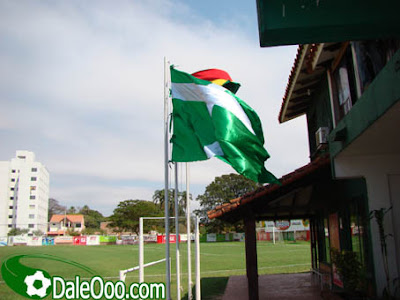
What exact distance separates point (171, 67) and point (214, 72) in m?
0.89

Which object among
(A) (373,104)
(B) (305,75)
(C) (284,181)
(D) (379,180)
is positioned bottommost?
(D) (379,180)

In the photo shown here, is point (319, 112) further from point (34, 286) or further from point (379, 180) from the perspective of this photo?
point (34, 286)

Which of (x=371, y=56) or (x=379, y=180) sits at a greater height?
(x=371, y=56)

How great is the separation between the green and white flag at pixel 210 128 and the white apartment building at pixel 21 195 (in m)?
106

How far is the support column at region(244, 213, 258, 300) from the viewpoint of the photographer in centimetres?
874

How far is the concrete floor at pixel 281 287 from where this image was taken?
10.6m

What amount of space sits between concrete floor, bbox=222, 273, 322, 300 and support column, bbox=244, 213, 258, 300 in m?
→ 1.88

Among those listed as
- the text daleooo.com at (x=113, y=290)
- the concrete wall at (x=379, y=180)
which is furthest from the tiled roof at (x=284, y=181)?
the text daleooo.com at (x=113, y=290)

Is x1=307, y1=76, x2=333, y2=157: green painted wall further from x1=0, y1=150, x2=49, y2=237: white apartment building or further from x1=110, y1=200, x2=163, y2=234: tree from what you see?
x1=0, y1=150, x2=49, y2=237: white apartment building

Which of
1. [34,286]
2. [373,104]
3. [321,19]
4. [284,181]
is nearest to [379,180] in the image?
[284,181]

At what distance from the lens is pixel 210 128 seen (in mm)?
6371

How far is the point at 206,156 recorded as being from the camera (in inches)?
243

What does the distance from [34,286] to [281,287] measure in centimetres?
708

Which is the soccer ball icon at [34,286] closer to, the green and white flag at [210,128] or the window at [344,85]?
the green and white flag at [210,128]
